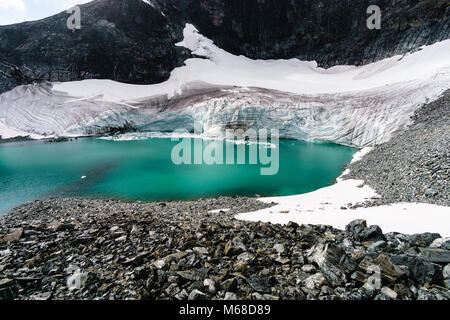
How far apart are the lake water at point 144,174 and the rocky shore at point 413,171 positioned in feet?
10.2

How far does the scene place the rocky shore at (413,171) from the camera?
9.81 meters

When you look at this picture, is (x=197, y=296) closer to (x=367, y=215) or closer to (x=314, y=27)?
(x=367, y=215)

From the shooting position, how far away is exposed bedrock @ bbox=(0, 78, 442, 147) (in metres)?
28.1

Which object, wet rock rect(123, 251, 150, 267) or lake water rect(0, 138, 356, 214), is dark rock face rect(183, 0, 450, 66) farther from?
wet rock rect(123, 251, 150, 267)

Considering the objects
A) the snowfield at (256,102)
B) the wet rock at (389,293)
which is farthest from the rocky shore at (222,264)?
the snowfield at (256,102)

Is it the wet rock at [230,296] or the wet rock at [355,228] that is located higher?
the wet rock at [355,228]

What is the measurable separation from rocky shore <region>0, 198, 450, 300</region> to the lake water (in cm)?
1047

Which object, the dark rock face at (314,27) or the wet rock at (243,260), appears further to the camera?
the dark rock face at (314,27)

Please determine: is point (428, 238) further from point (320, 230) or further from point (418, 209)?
point (418, 209)

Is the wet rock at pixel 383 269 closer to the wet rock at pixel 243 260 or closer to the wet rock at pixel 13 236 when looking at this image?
the wet rock at pixel 243 260

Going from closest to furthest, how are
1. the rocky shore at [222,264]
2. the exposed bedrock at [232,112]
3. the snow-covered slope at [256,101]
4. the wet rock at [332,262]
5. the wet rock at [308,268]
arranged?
the rocky shore at [222,264] < the wet rock at [332,262] < the wet rock at [308,268] < the exposed bedrock at [232,112] < the snow-covered slope at [256,101]

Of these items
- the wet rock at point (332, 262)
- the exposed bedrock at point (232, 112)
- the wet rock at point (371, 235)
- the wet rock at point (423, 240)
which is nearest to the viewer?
the wet rock at point (332, 262)

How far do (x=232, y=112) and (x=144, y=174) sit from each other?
2026 cm

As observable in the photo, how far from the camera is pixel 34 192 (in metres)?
16.7
